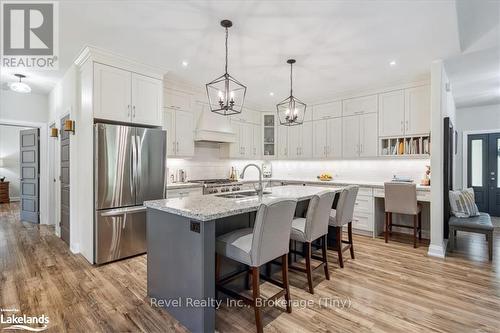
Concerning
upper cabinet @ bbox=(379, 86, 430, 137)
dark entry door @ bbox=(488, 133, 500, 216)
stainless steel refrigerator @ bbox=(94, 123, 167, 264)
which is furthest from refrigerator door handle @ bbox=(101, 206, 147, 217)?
dark entry door @ bbox=(488, 133, 500, 216)

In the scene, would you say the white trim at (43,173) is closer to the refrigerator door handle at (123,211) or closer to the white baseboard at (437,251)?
the refrigerator door handle at (123,211)

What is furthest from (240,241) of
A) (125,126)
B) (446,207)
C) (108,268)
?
(446,207)

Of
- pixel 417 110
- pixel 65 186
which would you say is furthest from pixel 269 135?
pixel 65 186

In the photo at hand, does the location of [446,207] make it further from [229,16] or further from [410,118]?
[229,16]

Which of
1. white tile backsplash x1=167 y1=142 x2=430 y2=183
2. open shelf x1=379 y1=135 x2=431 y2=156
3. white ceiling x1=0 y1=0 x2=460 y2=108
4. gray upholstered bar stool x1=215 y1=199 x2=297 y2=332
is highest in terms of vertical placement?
white ceiling x1=0 y1=0 x2=460 y2=108

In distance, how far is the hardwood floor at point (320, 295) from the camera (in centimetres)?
211

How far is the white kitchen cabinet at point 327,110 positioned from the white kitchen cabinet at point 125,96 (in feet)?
11.2

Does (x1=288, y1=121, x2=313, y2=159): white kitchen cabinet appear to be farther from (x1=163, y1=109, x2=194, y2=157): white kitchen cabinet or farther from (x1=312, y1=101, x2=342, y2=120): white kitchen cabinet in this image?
(x1=163, y1=109, x2=194, y2=157): white kitchen cabinet

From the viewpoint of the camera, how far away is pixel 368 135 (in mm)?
5039

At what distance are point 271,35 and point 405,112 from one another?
306 centimetres

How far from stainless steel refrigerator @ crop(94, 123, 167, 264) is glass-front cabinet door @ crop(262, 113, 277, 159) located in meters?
3.24

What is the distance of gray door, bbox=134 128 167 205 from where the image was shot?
141 inches

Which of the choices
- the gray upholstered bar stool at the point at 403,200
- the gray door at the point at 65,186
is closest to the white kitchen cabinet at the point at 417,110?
the gray upholstered bar stool at the point at 403,200

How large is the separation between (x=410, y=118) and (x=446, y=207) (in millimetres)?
1597
